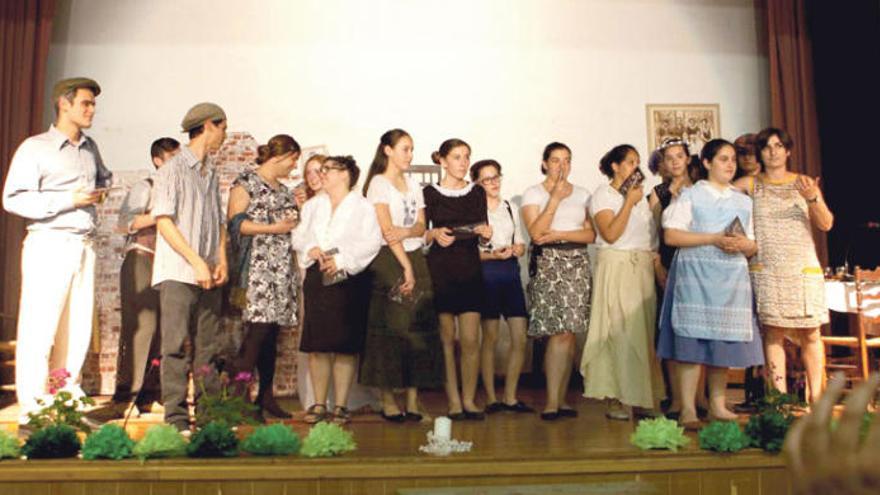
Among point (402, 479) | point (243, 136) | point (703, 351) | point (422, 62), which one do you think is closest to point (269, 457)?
point (402, 479)

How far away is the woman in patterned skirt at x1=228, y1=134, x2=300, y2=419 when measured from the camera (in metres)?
4.75

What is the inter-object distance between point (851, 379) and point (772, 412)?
2.38m

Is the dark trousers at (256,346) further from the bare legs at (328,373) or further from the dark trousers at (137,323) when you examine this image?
the dark trousers at (137,323)

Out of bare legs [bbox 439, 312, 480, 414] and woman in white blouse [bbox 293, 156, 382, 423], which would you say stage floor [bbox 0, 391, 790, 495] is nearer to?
woman in white blouse [bbox 293, 156, 382, 423]

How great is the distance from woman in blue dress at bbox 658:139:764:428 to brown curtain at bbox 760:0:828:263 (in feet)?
7.64

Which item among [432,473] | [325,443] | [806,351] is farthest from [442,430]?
[806,351]

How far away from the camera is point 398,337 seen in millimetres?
4891

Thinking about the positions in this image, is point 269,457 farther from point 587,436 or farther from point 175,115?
point 175,115

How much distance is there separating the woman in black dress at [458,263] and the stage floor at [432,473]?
0.98 m

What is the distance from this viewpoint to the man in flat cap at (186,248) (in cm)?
420

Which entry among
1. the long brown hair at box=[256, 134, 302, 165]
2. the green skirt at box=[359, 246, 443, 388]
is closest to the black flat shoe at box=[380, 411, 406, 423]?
the green skirt at box=[359, 246, 443, 388]

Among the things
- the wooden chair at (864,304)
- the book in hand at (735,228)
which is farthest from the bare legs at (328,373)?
the wooden chair at (864,304)

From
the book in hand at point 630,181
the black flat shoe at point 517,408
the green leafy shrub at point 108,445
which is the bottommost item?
the green leafy shrub at point 108,445

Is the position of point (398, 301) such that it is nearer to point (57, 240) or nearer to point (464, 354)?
point (464, 354)
